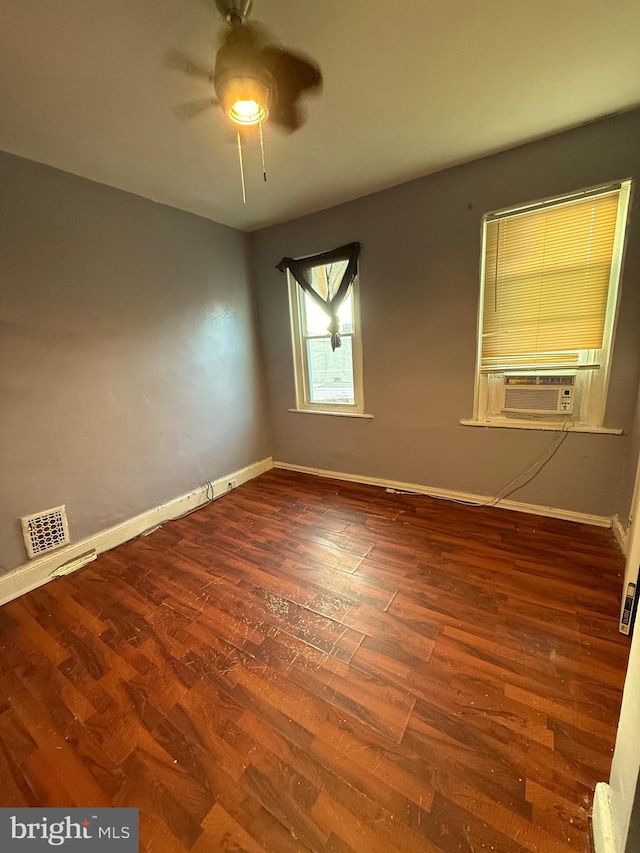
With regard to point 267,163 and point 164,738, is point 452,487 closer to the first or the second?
point 164,738

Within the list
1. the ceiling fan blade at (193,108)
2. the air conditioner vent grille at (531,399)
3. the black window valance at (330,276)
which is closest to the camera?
the ceiling fan blade at (193,108)

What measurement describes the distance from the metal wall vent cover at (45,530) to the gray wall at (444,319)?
2213 mm

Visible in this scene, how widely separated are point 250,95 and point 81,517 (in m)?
2.58

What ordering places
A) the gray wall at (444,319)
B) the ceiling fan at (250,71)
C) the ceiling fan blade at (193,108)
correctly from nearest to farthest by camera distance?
the ceiling fan at (250,71) < the ceiling fan blade at (193,108) < the gray wall at (444,319)

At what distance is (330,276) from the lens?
3.08 metres

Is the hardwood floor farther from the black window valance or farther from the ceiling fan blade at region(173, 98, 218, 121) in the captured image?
the ceiling fan blade at region(173, 98, 218, 121)

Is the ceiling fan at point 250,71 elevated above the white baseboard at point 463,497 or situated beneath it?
elevated above

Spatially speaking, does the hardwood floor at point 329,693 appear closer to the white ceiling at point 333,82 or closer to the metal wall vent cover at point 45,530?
the metal wall vent cover at point 45,530

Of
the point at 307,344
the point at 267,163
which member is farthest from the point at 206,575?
the point at 267,163

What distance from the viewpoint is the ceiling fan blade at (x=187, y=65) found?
1.34 metres

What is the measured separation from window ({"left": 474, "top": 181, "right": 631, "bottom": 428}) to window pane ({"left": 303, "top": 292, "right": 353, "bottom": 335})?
115 cm

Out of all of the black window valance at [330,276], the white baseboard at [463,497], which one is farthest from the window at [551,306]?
the black window valance at [330,276]

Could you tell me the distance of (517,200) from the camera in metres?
2.19

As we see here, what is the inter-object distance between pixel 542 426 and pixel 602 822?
2053 millimetres
